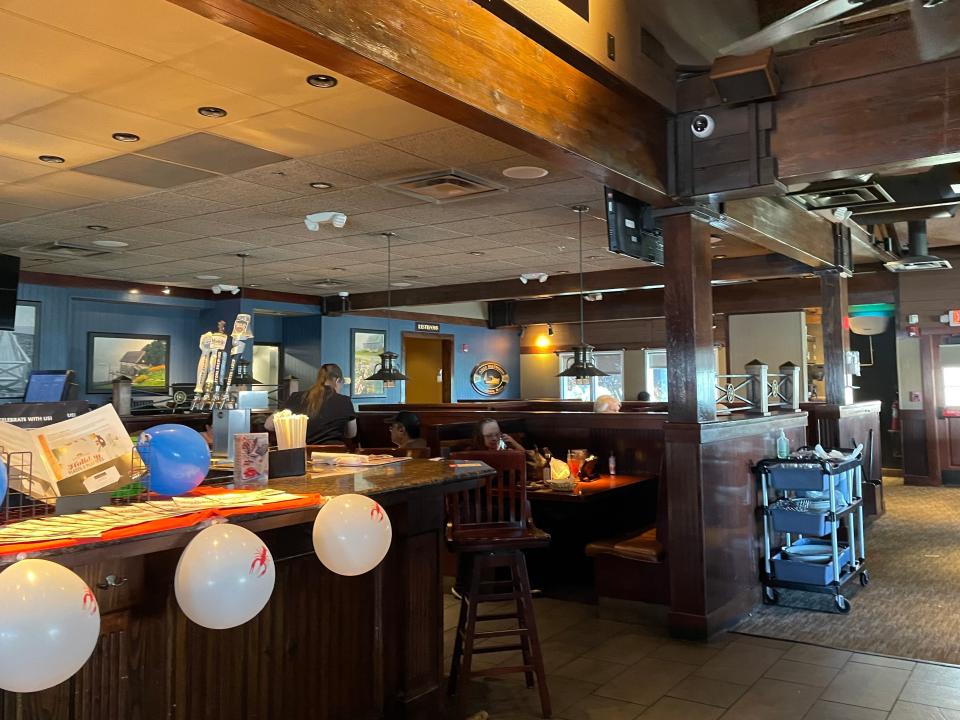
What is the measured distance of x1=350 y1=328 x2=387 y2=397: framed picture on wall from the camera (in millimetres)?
12867

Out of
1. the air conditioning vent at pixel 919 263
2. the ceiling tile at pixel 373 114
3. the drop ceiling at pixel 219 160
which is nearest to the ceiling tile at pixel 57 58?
the drop ceiling at pixel 219 160

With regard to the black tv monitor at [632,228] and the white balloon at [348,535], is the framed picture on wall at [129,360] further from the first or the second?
the white balloon at [348,535]

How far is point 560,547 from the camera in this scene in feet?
19.4

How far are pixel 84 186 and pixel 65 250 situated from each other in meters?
2.77

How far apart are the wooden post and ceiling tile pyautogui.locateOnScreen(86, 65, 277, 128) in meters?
2.50

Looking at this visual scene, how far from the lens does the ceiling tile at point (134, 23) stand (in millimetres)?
3029

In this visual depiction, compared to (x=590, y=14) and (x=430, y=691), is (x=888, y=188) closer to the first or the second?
(x=590, y=14)

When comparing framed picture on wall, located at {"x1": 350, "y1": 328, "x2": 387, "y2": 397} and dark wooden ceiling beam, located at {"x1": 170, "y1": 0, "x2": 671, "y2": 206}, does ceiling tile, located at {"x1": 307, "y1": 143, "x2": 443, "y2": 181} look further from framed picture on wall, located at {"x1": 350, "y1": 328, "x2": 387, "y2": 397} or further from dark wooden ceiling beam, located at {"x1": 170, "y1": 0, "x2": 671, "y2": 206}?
framed picture on wall, located at {"x1": 350, "y1": 328, "x2": 387, "y2": 397}

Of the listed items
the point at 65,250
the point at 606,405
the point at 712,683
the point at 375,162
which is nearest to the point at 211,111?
the point at 375,162

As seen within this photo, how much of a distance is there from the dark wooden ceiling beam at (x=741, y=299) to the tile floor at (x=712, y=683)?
799 cm

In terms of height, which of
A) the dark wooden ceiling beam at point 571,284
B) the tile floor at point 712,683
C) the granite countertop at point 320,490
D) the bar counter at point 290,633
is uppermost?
the dark wooden ceiling beam at point 571,284

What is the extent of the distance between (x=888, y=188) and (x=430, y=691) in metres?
5.35

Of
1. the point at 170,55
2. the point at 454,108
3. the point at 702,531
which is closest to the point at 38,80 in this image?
the point at 170,55

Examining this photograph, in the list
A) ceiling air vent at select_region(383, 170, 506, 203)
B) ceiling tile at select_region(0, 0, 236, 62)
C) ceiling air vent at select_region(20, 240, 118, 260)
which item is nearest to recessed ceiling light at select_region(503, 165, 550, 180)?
ceiling air vent at select_region(383, 170, 506, 203)
